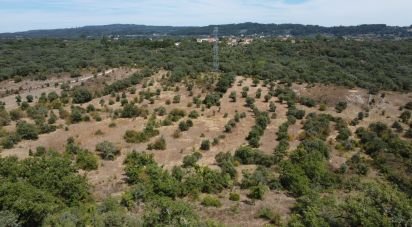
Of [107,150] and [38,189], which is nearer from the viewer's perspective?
[38,189]

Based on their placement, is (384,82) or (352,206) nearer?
(352,206)

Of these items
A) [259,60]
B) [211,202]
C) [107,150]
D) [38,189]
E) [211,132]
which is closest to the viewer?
[38,189]

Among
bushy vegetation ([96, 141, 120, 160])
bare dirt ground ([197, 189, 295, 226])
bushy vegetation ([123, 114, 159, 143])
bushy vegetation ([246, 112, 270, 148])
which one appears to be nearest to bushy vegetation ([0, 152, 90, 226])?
bushy vegetation ([96, 141, 120, 160])

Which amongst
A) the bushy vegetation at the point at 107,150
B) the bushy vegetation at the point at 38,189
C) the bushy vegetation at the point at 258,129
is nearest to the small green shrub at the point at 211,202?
the bushy vegetation at the point at 38,189

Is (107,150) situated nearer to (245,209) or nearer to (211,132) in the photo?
(211,132)

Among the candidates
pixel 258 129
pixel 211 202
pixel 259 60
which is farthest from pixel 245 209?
pixel 259 60

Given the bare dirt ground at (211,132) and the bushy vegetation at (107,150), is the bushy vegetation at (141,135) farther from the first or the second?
the bushy vegetation at (107,150)

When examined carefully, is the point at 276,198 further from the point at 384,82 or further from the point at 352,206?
the point at 384,82

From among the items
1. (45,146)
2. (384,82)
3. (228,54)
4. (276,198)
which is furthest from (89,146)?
(228,54)
